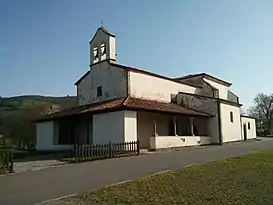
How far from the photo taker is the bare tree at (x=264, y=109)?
253 ft

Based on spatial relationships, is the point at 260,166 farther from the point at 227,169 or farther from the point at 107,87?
the point at 107,87

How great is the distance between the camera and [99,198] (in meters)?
9.02

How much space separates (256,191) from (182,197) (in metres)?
2.68

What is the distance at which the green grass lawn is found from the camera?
881cm

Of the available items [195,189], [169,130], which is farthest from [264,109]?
[195,189]

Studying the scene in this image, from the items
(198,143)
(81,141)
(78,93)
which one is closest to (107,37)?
(78,93)

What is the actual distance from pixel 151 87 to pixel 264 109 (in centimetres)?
5431

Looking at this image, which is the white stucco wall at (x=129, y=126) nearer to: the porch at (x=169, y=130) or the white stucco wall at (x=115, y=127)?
the white stucco wall at (x=115, y=127)

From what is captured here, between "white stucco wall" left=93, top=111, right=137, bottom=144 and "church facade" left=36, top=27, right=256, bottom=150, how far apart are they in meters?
0.08

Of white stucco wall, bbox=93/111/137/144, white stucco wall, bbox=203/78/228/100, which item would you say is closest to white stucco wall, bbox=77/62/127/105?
white stucco wall, bbox=93/111/137/144

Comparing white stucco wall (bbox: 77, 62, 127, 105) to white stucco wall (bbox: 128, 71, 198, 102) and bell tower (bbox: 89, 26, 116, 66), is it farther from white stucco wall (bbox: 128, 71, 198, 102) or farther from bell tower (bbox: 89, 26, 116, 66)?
white stucco wall (bbox: 128, 71, 198, 102)

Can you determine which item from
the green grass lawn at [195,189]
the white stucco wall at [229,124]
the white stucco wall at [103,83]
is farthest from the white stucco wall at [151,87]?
the green grass lawn at [195,189]

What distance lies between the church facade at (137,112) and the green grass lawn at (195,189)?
545 inches

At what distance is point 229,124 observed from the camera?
36.8m
